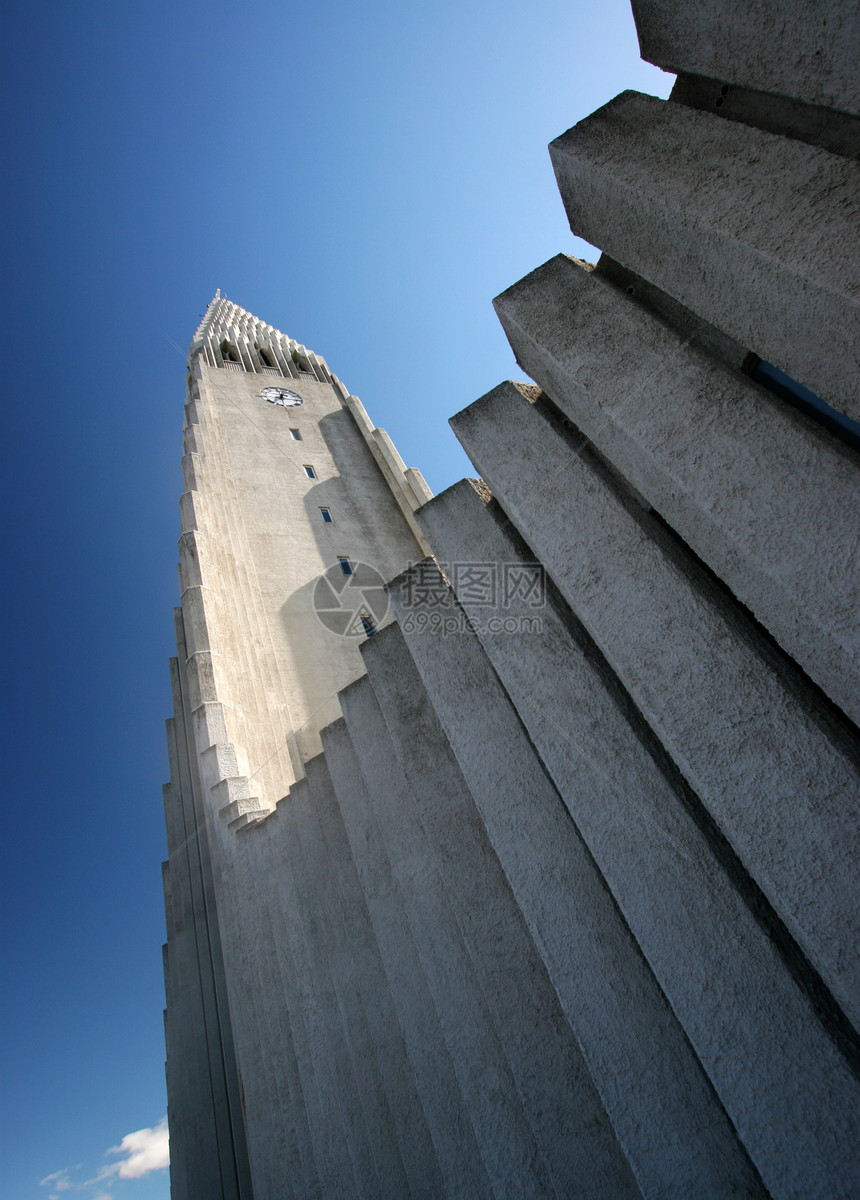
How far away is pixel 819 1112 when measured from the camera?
2.73 m

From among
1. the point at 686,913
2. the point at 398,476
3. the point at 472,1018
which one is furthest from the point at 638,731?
the point at 398,476

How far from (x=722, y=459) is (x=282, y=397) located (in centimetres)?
2230

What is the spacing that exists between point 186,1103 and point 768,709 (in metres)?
12.8

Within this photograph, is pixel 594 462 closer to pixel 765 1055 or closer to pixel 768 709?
pixel 768 709

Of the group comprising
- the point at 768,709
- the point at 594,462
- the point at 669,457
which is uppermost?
the point at 594,462

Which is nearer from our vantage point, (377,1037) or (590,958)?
(590,958)

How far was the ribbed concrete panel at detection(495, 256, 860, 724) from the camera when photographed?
2.88 meters

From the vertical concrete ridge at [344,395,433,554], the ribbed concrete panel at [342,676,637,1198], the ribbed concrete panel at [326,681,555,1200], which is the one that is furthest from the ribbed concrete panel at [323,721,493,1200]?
the vertical concrete ridge at [344,395,433,554]

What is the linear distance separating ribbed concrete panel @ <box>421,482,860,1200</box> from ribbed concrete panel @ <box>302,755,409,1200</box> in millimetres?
3798

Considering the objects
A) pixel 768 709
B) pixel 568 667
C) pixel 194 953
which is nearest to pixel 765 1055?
pixel 768 709

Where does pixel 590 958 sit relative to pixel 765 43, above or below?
below

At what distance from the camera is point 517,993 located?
4.49m

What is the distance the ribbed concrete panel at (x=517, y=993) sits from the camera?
12.9 feet

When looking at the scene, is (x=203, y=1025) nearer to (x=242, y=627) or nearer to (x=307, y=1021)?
(x=307, y=1021)
